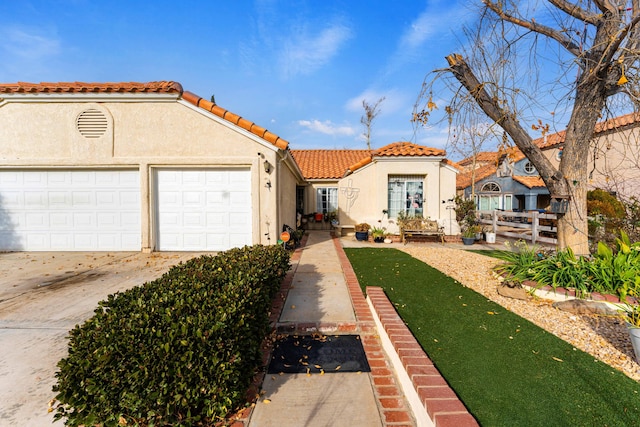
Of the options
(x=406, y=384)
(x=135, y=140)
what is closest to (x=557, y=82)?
(x=406, y=384)

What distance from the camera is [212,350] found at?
2059mm

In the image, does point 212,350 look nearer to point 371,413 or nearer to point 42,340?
point 371,413

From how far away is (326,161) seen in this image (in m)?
19.0

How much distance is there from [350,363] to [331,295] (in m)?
1.89

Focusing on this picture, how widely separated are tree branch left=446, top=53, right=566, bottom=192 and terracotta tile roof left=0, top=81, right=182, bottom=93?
738 cm

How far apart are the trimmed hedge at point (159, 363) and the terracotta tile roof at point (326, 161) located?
1386 cm

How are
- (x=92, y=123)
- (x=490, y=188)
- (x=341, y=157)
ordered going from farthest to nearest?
1. (x=490, y=188)
2. (x=341, y=157)
3. (x=92, y=123)

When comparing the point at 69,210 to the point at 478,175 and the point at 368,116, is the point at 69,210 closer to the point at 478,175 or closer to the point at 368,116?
the point at 368,116

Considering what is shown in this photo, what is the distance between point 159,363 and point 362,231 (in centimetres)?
1029

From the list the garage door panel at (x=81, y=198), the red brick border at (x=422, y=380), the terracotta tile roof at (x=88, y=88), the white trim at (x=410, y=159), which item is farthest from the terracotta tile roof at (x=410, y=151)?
the garage door panel at (x=81, y=198)

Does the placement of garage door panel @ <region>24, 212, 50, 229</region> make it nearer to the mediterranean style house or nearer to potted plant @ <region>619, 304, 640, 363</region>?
the mediterranean style house

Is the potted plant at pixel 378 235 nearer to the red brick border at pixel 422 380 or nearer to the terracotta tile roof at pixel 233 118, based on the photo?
the terracotta tile roof at pixel 233 118

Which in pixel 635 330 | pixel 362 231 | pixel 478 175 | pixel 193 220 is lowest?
pixel 635 330

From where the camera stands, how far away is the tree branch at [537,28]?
4.89 metres
